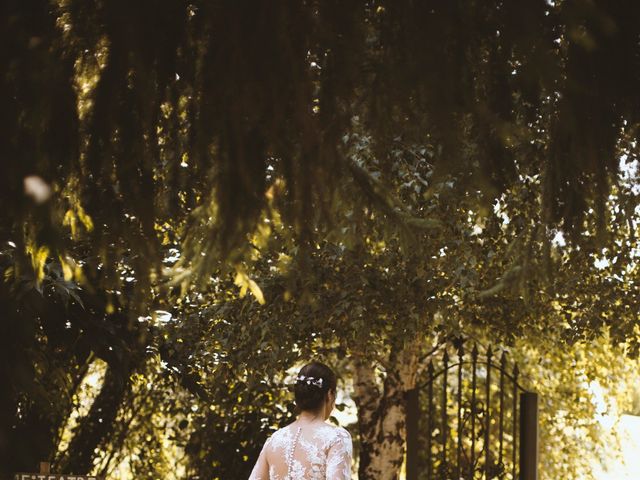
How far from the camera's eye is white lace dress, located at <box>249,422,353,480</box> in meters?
3.32

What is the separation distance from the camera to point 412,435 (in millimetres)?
5695

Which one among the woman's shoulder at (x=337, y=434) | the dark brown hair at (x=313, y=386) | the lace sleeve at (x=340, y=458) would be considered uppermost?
the dark brown hair at (x=313, y=386)

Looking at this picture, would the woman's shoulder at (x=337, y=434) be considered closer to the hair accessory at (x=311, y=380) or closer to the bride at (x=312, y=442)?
the bride at (x=312, y=442)

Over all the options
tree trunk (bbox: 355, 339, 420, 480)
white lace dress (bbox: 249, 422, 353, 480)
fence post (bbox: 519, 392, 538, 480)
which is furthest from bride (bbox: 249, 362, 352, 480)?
tree trunk (bbox: 355, 339, 420, 480)

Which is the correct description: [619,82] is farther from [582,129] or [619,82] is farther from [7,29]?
[7,29]

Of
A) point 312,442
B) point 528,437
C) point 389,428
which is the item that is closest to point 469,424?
point 389,428

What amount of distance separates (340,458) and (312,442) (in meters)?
0.13

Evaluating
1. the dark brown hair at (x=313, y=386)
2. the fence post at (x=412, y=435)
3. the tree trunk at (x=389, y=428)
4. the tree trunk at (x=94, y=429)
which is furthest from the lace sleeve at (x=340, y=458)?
the tree trunk at (x=94, y=429)

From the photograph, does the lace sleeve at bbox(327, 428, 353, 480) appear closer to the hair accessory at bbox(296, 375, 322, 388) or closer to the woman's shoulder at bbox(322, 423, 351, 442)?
the woman's shoulder at bbox(322, 423, 351, 442)

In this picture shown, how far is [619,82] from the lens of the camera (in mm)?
1569

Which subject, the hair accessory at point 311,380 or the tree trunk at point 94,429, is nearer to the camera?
the hair accessory at point 311,380

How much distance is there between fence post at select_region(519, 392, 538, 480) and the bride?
229 centimetres

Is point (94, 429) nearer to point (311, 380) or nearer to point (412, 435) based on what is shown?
point (412, 435)

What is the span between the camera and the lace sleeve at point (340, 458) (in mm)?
3299
